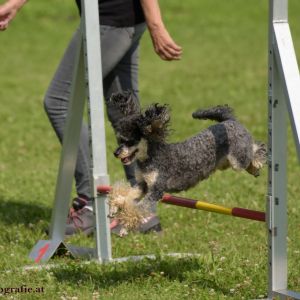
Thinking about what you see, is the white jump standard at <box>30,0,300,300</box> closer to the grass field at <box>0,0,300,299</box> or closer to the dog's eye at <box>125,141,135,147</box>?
the grass field at <box>0,0,300,299</box>

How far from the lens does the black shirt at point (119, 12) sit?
576cm

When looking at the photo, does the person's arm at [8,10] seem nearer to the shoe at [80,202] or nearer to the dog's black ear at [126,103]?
the dog's black ear at [126,103]

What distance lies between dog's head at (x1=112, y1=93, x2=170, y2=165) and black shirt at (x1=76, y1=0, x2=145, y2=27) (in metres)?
1.59

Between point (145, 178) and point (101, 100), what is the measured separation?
38.6 inches

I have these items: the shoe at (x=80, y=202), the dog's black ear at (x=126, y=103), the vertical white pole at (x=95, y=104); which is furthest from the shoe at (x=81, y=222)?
the dog's black ear at (x=126, y=103)

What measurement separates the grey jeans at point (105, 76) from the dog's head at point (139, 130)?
1450 mm

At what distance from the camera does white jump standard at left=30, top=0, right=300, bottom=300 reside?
4207mm

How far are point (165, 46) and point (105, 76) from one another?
1.11 m

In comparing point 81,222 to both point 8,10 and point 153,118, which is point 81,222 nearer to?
point 8,10

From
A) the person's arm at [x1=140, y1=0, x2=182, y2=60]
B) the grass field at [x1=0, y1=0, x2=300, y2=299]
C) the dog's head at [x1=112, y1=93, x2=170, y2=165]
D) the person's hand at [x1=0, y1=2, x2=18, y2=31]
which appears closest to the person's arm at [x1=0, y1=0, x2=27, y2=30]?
the person's hand at [x1=0, y1=2, x2=18, y2=31]

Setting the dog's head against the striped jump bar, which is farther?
the striped jump bar

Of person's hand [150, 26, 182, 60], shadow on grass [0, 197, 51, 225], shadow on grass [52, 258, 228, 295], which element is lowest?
shadow on grass [52, 258, 228, 295]

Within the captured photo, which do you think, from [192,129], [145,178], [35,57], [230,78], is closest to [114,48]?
[145,178]

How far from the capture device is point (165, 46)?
196 inches
